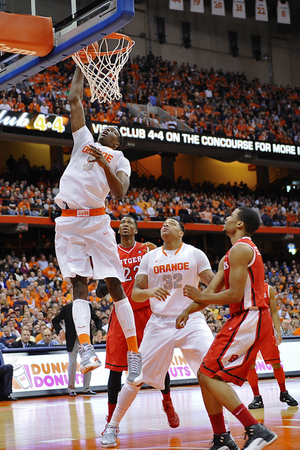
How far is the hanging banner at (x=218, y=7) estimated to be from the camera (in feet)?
112

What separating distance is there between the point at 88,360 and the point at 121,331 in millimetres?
1689

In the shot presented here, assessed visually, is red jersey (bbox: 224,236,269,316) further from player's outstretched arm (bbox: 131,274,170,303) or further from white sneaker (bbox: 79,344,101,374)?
white sneaker (bbox: 79,344,101,374)

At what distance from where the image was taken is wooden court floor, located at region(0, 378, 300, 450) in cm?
594

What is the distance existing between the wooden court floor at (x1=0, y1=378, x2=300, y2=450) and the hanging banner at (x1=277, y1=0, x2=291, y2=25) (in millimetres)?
30442

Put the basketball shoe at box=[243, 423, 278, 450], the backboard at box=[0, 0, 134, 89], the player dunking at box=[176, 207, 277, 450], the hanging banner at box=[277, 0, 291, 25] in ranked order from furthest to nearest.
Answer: the hanging banner at box=[277, 0, 291, 25], the backboard at box=[0, 0, 134, 89], the player dunking at box=[176, 207, 277, 450], the basketball shoe at box=[243, 423, 278, 450]

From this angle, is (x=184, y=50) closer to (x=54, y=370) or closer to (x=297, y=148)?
(x=297, y=148)

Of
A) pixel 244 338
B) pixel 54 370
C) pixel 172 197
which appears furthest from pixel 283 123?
pixel 244 338

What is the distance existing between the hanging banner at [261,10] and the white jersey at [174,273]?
32.3m

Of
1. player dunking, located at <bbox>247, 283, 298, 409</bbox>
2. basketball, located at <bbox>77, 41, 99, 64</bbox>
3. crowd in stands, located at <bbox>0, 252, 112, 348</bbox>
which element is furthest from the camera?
crowd in stands, located at <bbox>0, 252, 112, 348</bbox>

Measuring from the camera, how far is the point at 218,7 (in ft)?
113

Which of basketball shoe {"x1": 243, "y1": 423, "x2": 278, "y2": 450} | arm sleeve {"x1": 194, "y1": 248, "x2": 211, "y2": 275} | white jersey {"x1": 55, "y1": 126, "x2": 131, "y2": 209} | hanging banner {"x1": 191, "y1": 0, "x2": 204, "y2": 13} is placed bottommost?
basketball shoe {"x1": 243, "y1": 423, "x2": 278, "y2": 450}

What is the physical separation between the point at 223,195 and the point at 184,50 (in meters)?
10.9

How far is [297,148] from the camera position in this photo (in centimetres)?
3105

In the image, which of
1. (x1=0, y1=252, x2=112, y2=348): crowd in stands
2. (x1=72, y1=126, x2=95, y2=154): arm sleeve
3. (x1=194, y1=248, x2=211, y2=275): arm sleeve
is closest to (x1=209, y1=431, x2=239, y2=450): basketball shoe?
(x1=194, y1=248, x2=211, y2=275): arm sleeve
